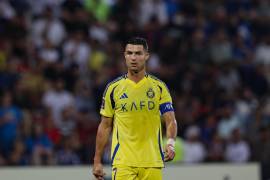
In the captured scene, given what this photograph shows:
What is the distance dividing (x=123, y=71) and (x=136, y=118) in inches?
329

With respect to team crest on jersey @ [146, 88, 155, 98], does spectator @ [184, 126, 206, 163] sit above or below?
below

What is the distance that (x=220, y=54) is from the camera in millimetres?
20625

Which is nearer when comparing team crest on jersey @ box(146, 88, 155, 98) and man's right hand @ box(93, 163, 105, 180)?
man's right hand @ box(93, 163, 105, 180)

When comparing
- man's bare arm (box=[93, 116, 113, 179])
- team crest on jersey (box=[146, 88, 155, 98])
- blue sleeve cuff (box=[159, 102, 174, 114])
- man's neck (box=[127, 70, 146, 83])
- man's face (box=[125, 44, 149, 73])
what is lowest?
man's bare arm (box=[93, 116, 113, 179])

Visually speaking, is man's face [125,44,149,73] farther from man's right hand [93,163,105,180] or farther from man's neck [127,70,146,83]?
man's right hand [93,163,105,180]

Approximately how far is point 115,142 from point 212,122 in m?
8.11

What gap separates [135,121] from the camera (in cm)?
989

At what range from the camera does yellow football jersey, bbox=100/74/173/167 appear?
985 centimetres

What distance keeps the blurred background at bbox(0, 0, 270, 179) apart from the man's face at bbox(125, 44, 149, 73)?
6.12 m

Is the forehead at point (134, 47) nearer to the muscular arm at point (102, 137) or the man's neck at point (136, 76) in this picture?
the man's neck at point (136, 76)

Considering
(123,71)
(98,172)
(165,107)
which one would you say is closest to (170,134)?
(165,107)

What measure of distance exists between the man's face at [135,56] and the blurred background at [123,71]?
20.1 feet

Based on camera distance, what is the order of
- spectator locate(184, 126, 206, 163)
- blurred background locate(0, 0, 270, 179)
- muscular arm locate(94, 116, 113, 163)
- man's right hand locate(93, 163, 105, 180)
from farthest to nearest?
spectator locate(184, 126, 206, 163), blurred background locate(0, 0, 270, 179), muscular arm locate(94, 116, 113, 163), man's right hand locate(93, 163, 105, 180)

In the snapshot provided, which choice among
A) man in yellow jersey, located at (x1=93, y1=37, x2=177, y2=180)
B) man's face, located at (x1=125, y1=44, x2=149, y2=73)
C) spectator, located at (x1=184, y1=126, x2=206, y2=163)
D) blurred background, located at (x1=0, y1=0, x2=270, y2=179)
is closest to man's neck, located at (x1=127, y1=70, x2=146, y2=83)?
man in yellow jersey, located at (x1=93, y1=37, x2=177, y2=180)
